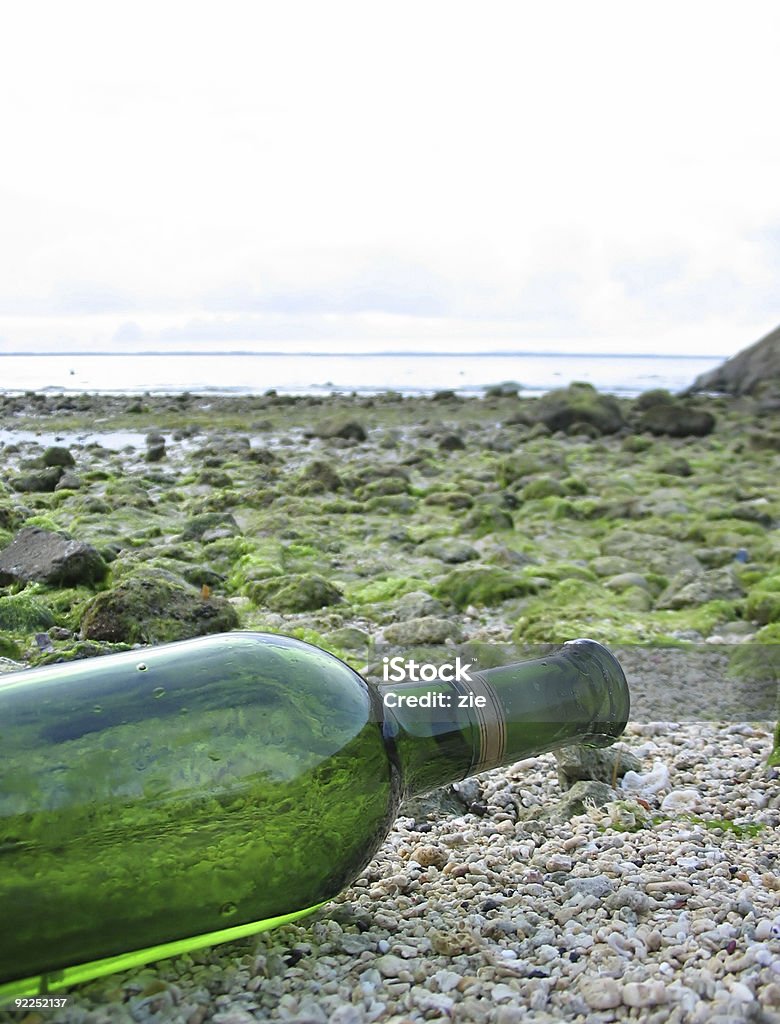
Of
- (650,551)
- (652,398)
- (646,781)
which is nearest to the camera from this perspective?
(646,781)

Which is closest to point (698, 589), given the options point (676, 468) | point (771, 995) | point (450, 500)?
point (450, 500)

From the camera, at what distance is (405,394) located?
10750 mm

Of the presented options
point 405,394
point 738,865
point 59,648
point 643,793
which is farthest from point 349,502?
point 405,394

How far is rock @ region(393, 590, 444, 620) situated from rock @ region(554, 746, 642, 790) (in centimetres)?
126

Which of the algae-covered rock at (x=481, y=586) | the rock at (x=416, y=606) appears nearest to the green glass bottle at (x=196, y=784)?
the rock at (x=416, y=606)

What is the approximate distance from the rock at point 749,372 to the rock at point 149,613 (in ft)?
14.5

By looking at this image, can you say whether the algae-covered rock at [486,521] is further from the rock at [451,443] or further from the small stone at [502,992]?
the small stone at [502,992]

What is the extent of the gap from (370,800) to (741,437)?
9867 millimetres

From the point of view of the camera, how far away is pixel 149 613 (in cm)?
230

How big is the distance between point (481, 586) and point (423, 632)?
0.67 meters

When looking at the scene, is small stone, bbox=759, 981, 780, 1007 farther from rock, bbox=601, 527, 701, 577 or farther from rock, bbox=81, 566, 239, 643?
rock, bbox=601, 527, 701, 577

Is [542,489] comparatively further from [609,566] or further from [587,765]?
[587,765]

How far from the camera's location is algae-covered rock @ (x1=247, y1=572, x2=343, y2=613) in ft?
9.70

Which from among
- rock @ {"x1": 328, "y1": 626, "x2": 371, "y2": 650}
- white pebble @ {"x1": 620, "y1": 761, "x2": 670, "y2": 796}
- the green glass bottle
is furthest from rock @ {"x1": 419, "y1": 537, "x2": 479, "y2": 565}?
the green glass bottle
